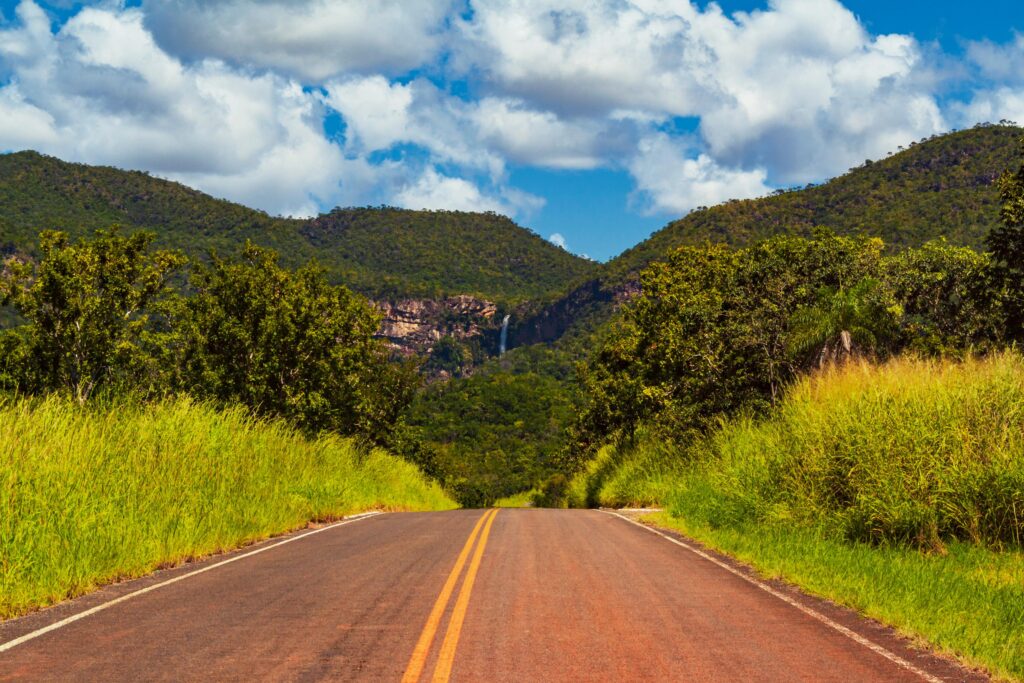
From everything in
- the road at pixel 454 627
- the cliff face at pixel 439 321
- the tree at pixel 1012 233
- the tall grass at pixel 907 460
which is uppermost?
the cliff face at pixel 439 321

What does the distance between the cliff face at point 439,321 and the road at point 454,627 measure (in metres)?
153

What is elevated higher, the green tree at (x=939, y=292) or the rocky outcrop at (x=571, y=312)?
the rocky outcrop at (x=571, y=312)

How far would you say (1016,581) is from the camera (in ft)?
33.7

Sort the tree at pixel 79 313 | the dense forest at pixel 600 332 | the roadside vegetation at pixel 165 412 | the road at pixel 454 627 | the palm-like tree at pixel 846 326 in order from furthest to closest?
1. the dense forest at pixel 600 332
2. the tree at pixel 79 313
3. the palm-like tree at pixel 846 326
4. the roadside vegetation at pixel 165 412
5. the road at pixel 454 627

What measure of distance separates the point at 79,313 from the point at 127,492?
13.7 metres

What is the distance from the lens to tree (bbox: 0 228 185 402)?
24219mm

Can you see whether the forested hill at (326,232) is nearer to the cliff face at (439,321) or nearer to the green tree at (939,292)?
the cliff face at (439,321)

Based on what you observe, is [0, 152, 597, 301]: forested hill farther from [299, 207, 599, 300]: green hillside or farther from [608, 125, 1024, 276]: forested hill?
[608, 125, 1024, 276]: forested hill

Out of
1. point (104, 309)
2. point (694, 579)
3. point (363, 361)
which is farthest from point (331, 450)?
point (694, 579)

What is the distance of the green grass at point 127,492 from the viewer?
10023mm

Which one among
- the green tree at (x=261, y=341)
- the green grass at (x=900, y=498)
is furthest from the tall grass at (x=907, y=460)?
the green tree at (x=261, y=341)

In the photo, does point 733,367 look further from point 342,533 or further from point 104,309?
point 104,309

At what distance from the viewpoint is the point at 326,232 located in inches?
7008

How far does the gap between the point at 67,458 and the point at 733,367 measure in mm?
22913
